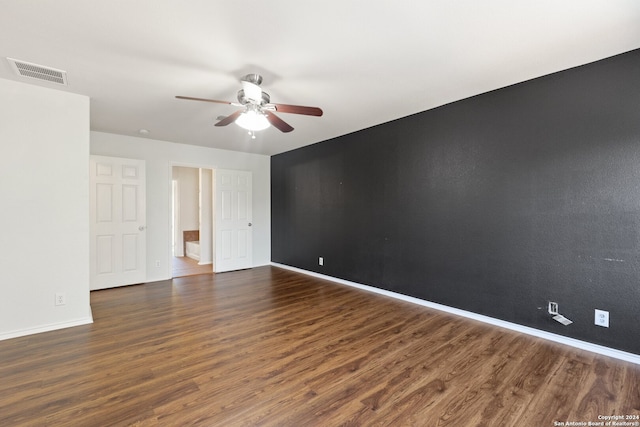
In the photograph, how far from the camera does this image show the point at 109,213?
4324mm

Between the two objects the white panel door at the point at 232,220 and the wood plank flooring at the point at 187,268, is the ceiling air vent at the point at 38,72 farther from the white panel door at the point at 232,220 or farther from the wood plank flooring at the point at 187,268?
the wood plank flooring at the point at 187,268

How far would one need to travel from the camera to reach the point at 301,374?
207 centimetres

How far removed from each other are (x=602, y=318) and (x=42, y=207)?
5.31 m

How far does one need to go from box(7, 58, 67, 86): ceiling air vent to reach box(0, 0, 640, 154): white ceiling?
7cm

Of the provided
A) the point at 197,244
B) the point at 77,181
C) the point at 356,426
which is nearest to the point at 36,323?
the point at 77,181

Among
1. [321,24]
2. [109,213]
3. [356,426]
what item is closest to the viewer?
[356,426]

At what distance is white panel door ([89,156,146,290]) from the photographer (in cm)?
422

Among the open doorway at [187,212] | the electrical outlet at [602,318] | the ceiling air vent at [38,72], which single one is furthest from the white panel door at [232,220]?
the electrical outlet at [602,318]

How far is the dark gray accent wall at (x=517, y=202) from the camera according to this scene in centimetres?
231

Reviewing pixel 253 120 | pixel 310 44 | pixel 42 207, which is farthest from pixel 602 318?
pixel 42 207

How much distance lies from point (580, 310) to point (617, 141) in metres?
1.49

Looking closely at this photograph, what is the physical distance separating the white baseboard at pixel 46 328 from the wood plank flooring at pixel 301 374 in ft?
0.28

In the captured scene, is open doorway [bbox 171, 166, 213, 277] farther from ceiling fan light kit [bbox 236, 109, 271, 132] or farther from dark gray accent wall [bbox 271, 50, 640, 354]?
ceiling fan light kit [bbox 236, 109, 271, 132]

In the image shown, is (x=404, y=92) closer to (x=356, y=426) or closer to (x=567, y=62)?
(x=567, y=62)
